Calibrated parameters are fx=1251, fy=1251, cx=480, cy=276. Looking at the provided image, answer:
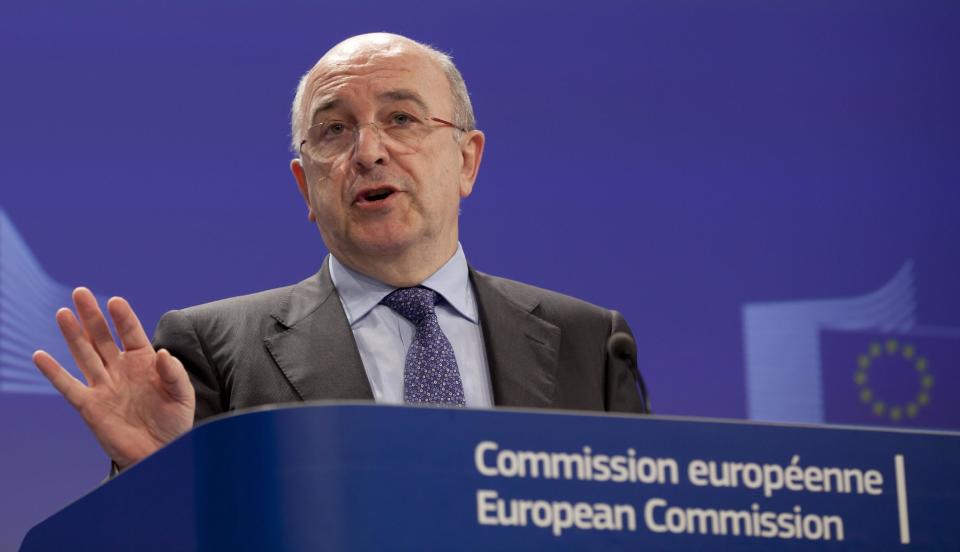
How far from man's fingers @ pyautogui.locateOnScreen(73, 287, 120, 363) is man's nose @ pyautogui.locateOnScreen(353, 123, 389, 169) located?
2.43ft

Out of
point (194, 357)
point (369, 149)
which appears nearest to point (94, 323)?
point (194, 357)

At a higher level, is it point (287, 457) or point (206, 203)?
point (206, 203)

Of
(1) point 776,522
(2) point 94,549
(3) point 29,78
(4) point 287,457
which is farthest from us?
(3) point 29,78

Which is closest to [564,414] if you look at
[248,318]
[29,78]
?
[248,318]

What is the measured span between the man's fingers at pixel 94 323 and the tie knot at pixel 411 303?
0.68 m

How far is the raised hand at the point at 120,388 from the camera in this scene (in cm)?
181

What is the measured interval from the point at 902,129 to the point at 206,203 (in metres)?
1.91

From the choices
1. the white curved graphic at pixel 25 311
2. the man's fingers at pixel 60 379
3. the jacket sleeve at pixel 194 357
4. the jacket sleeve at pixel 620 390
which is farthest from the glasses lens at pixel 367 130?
the man's fingers at pixel 60 379

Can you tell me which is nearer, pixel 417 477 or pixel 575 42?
pixel 417 477

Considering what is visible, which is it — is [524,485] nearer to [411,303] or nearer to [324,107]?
[411,303]

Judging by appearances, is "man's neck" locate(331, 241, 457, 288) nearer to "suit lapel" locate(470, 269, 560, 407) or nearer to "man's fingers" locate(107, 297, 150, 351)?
"suit lapel" locate(470, 269, 560, 407)

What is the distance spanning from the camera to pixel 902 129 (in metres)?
3.48

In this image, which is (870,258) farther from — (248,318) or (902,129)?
(248,318)

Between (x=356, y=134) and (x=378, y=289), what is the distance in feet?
1.03
